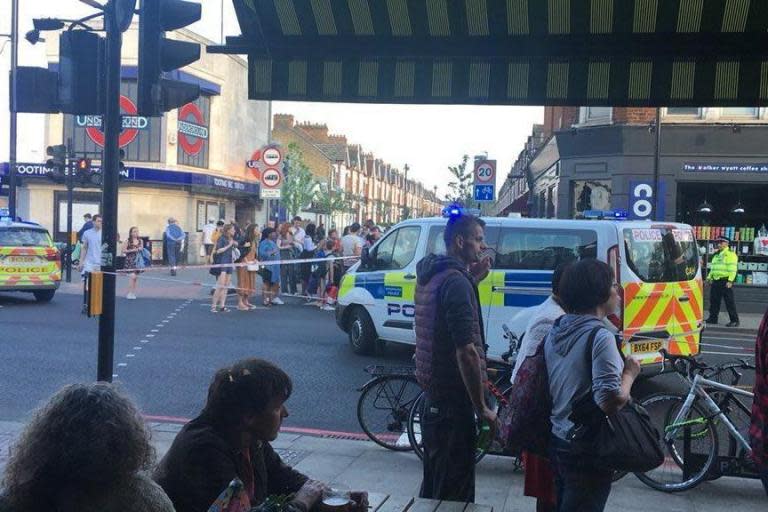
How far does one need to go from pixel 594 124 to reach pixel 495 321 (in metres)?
12.0

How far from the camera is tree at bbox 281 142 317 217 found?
165ft

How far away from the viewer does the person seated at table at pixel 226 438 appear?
2.59 meters

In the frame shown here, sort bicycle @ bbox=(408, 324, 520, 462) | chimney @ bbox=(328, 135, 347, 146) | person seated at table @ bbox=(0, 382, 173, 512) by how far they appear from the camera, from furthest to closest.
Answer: chimney @ bbox=(328, 135, 347, 146) → bicycle @ bbox=(408, 324, 520, 462) → person seated at table @ bbox=(0, 382, 173, 512)

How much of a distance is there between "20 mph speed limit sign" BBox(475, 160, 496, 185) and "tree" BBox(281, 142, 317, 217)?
32976mm

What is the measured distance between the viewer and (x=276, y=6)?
4.26 meters

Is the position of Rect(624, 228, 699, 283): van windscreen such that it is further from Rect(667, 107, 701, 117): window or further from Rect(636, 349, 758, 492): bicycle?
Rect(667, 107, 701, 117): window

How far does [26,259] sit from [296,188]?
118 feet

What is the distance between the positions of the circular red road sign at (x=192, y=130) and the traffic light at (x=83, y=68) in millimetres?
28686

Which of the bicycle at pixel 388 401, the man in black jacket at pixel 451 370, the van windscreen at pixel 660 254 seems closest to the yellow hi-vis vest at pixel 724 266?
the van windscreen at pixel 660 254

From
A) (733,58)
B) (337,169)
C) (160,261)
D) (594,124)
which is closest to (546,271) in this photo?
(733,58)

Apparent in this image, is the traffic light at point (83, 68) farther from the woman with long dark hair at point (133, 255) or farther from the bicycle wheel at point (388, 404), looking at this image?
the woman with long dark hair at point (133, 255)

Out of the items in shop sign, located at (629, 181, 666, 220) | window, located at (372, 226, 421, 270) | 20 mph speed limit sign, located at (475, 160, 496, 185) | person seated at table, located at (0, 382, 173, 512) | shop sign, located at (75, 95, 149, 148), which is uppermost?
shop sign, located at (75, 95, 149, 148)

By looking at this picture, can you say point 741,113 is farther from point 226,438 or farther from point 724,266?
point 226,438

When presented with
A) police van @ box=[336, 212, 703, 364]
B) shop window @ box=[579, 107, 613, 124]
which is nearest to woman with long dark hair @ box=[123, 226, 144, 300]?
police van @ box=[336, 212, 703, 364]
